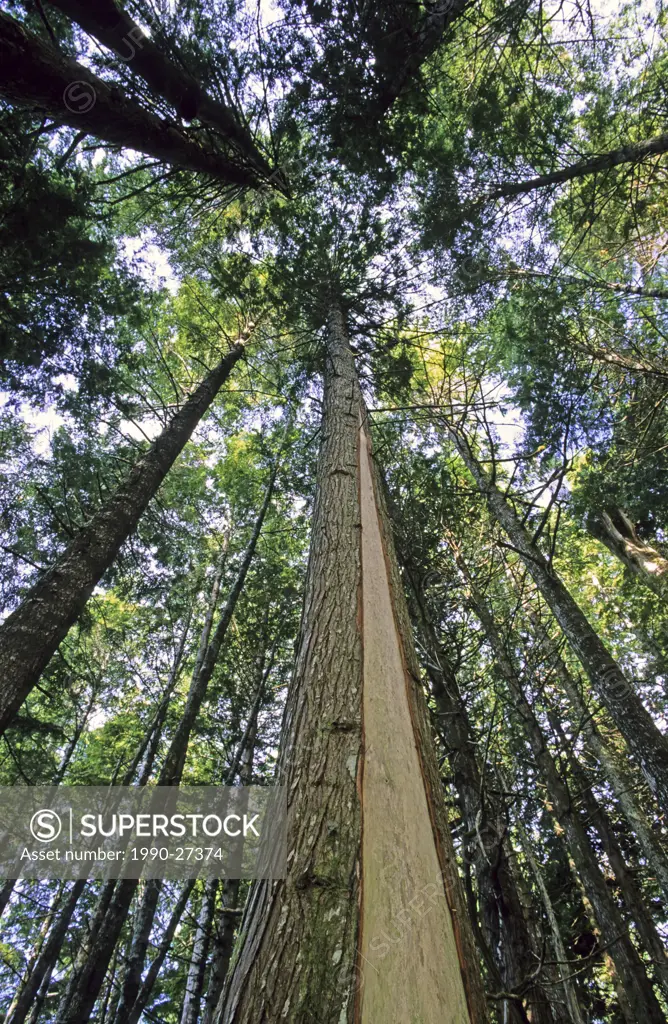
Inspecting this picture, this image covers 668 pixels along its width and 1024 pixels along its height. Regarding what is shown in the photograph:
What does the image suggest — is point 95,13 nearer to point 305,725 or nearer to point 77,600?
point 77,600

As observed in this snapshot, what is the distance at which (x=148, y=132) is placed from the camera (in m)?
4.73

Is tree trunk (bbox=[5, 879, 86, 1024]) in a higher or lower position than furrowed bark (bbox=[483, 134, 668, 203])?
lower

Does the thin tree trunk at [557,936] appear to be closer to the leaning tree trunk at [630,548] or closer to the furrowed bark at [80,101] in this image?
the furrowed bark at [80,101]

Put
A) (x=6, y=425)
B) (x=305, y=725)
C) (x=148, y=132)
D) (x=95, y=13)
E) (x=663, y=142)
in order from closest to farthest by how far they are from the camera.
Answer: (x=305, y=725), (x=95, y=13), (x=148, y=132), (x=663, y=142), (x=6, y=425)

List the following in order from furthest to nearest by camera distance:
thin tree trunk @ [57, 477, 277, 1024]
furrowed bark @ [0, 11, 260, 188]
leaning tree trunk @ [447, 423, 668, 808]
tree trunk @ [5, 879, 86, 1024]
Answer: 1. tree trunk @ [5, 879, 86, 1024]
2. thin tree trunk @ [57, 477, 277, 1024]
3. leaning tree trunk @ [447, 423, 668, 808]
4. furrowed bark @ [0, 11, 260, 188]

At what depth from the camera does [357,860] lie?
1.31m

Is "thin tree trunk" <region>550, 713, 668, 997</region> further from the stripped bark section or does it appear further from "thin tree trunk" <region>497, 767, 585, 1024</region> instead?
the stripped bark section

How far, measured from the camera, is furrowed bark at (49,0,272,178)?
421 centimetres

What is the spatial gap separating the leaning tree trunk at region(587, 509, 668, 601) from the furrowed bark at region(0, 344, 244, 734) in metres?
9.95

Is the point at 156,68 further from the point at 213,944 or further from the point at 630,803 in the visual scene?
the point at 630,803

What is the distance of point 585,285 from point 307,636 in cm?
839

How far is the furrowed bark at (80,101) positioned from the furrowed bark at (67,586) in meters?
3.28

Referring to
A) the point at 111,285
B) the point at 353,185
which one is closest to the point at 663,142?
the point at 353,185

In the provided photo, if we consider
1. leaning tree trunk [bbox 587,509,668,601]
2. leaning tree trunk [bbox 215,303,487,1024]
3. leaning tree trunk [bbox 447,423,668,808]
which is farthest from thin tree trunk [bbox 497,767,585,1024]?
leaning tree trunk [bbox 587,509,668,601]
